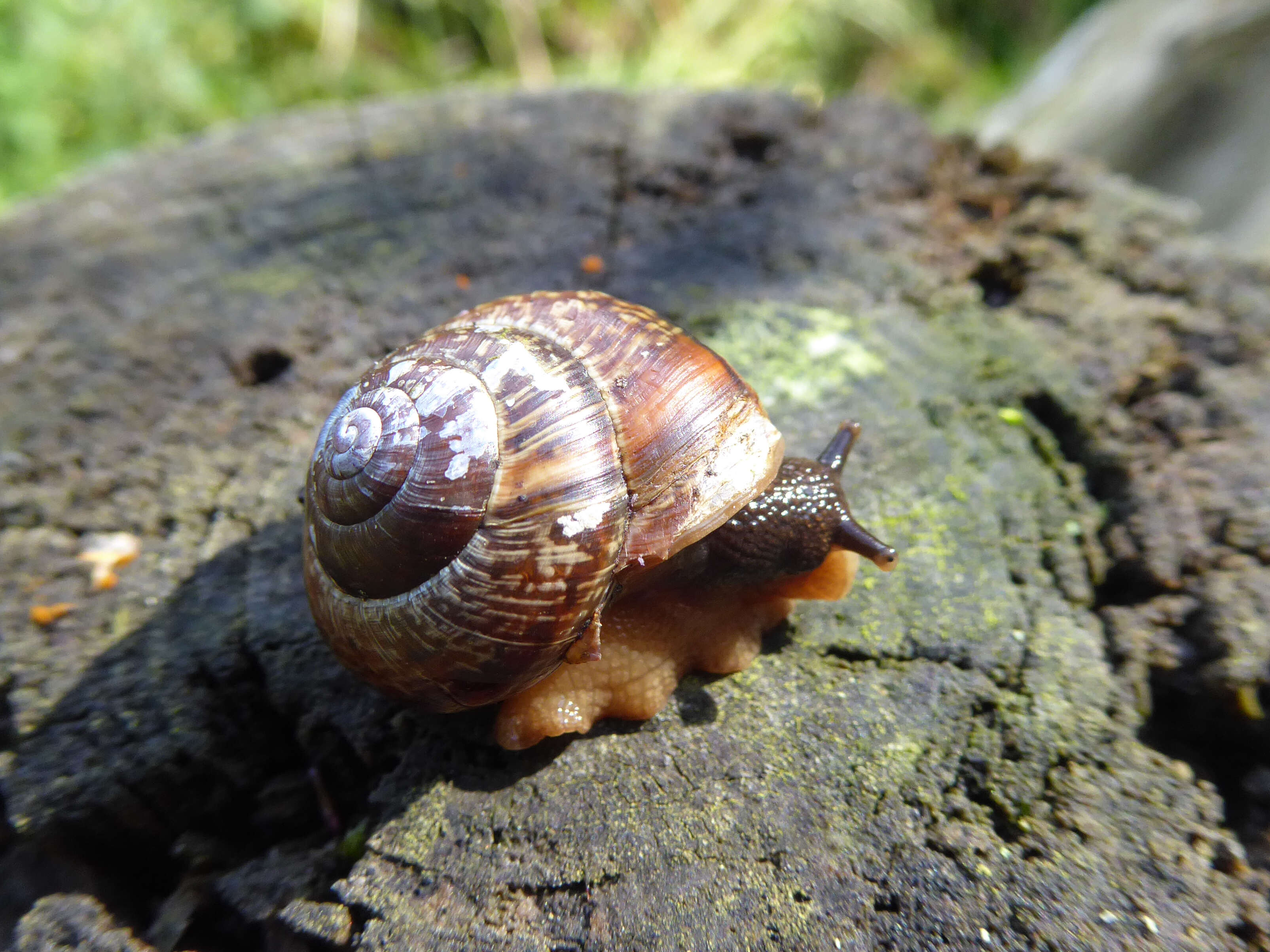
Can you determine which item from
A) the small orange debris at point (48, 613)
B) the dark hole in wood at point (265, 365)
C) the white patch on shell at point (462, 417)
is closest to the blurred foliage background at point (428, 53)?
the dark hole in wood at point (265, 365)

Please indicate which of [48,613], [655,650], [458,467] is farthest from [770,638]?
[48,613]

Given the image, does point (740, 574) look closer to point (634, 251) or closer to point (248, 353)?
point (634, 251)

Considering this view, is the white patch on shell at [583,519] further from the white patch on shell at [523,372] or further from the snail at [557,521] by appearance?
the white patch on shell at [523,372]

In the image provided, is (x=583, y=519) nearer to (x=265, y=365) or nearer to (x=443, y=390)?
(x=443, y=390)

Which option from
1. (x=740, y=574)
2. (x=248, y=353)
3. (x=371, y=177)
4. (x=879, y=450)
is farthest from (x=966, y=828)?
(x=371, y=177)

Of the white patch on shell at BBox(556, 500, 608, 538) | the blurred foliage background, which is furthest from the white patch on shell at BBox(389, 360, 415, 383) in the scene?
the blurred foliage background

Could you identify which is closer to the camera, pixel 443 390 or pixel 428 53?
pixel 443 390
